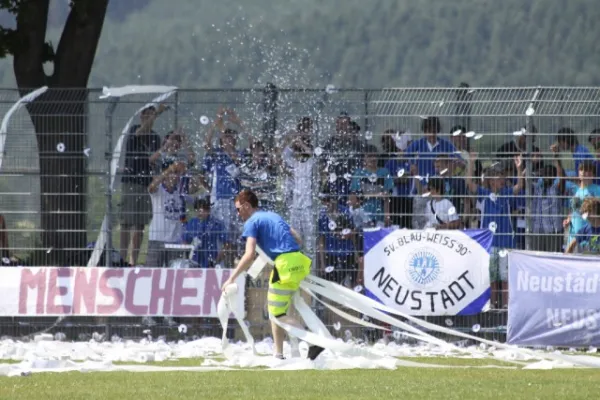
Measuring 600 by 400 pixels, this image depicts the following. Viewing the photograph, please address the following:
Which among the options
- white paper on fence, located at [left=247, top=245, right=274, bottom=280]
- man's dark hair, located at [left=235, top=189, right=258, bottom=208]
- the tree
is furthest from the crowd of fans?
white paper on fence, located at [left=247, top=245, right=274, bottom=280]

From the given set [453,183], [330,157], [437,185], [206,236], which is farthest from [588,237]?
[206,236]

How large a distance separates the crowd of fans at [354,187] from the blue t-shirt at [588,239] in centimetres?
1

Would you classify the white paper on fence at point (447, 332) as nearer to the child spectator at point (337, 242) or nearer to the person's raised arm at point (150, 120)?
the child spectator at point (337, 242)

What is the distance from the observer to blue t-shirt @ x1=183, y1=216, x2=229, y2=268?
62.1ft

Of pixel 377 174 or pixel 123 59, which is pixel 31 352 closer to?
pixel 377 174

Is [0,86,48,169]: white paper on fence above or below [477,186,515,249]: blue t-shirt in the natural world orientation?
above

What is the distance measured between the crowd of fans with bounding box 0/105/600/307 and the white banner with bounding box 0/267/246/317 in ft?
1.08

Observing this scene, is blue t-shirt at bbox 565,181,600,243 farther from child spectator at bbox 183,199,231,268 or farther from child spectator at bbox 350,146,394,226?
child spectator at bbox 183,199,231,268

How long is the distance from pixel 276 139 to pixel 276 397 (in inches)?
263

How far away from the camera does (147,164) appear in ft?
62.4

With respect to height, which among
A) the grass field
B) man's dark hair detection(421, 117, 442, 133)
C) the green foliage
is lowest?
the grass field

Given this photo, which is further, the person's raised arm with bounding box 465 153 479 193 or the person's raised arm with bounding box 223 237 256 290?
the person's raised arm with bounding box 465 153 479 193

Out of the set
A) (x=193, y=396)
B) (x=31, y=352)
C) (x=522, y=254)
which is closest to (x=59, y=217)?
(x=31, y=352)

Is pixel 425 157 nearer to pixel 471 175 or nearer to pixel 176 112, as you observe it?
pixel 471 175
